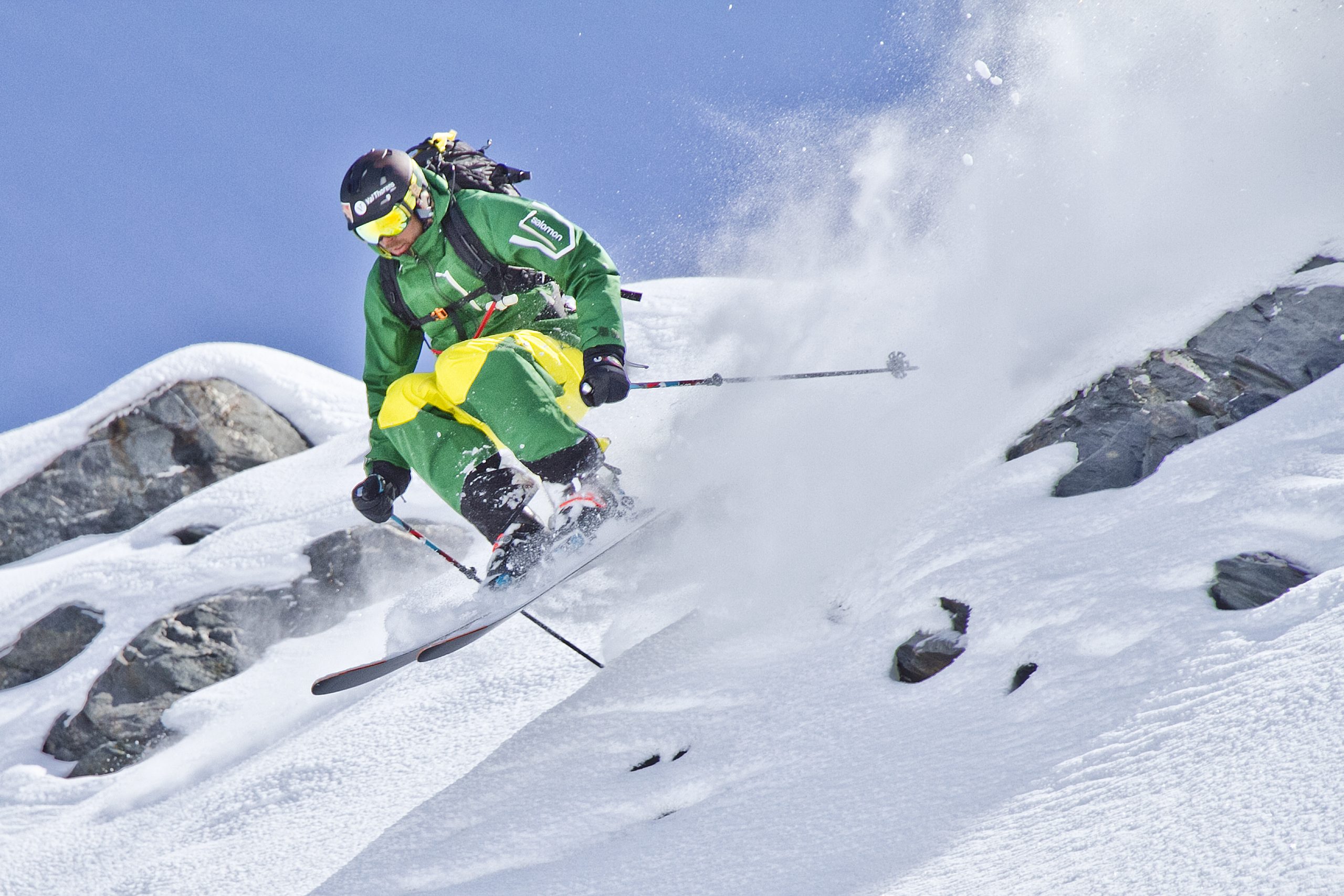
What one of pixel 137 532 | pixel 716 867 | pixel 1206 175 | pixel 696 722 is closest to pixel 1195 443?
pixel 696 722

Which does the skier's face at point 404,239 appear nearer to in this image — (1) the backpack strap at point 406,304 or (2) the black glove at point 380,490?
(1) the backpack strap at point 406,304

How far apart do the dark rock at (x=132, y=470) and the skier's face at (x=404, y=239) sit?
803cm

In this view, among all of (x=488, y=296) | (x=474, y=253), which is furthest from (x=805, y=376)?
(x=474, y=253)

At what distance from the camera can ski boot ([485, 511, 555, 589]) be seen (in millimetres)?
4562

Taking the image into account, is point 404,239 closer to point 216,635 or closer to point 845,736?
point 845,736

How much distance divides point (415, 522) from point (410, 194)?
4.78 metres

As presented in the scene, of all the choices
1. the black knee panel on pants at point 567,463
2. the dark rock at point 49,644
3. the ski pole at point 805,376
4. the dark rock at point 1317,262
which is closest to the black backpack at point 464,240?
the ski pole at point 805,376

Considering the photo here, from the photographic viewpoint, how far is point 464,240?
4.96 meters

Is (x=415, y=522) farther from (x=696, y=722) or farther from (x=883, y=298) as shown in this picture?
(x=696, y=722)

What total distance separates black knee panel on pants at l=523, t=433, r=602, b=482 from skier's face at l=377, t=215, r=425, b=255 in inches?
52.1

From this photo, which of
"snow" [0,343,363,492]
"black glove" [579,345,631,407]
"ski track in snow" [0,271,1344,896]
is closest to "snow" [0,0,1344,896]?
"ski track in snow" [0,271,1344,896]

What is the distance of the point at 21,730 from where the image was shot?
8.33 meters

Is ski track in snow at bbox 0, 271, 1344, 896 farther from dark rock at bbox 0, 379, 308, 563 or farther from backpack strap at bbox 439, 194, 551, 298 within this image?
dark rock at bbox 0, 379, 308, 563

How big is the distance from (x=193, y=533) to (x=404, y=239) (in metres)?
6.79
